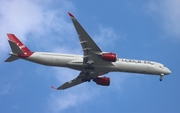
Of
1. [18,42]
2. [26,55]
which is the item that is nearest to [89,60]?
[26,55]

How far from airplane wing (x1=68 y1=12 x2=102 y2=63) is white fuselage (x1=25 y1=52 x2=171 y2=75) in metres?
2.05

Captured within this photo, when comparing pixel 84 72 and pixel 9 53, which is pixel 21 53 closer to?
pixel 9 53

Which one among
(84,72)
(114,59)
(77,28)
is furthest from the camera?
(84,72)

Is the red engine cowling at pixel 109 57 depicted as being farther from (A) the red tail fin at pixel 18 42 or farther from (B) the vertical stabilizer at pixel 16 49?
(A) the red tail fin at pixel 18 42

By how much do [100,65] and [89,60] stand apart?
7.79 ft

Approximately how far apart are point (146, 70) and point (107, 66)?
25.1ft

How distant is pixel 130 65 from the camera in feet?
257

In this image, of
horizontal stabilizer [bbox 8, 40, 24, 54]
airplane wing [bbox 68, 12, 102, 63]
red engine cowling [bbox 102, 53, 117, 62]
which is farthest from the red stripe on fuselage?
red engine cowling [bbox 102, 53, 117, 62]

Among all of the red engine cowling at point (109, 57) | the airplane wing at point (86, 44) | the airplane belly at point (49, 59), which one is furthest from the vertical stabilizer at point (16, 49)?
the red engine cowling at point (109, 57)

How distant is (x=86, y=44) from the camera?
241 ft

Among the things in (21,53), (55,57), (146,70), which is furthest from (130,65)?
(21,53)

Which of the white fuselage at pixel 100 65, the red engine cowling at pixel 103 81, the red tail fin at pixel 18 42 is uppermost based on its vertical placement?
the red tail fin at pixel 18 42

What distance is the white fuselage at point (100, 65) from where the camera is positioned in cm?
7669

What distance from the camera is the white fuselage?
76.7 m
